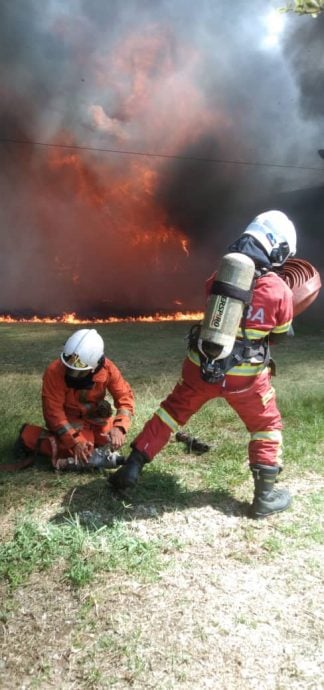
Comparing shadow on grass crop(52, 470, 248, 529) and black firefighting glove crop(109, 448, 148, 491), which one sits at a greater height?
black firefighting glove crop(109, 448, 148, 491)

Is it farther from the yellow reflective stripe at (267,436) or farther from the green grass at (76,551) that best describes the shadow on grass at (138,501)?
the yellow reflective stripe at (267,436)

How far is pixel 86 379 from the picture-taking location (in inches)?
167

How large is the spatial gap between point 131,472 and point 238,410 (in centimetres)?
89

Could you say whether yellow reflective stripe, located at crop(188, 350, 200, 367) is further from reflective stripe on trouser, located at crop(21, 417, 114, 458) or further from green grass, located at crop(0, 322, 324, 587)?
reflective stripe on trouser, located at crop(21, 417, 114, 458)

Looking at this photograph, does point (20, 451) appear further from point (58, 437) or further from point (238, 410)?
point (238, 410)

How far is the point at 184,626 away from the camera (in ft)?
7.97

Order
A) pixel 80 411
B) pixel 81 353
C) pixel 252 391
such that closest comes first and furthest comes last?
pixel 252 391 < pixel 81 353 < pixel 80 411

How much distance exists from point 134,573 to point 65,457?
1686mm

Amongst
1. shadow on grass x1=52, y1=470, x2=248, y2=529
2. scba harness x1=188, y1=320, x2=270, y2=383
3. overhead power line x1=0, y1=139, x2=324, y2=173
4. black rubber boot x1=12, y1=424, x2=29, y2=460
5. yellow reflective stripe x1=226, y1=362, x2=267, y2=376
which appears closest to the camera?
scba harness x1=188, y1=320, x2=270, y2=383

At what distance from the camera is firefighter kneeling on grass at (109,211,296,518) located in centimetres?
306

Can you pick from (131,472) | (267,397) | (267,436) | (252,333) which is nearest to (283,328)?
(252,333)

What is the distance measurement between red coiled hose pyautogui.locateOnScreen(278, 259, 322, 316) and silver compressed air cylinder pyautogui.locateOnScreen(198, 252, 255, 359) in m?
0.69

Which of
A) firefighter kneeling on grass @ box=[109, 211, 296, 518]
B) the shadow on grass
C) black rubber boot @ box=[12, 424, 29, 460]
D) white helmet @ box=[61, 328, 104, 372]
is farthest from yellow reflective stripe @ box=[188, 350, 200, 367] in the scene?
black rubber boot @ box=[12, 424, 29, 460]

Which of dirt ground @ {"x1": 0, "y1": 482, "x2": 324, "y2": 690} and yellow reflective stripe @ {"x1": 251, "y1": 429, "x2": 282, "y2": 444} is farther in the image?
yellow reflective stripe @ {"x1": 251, "y1": 429, "x2": 282, "y2": 444}
